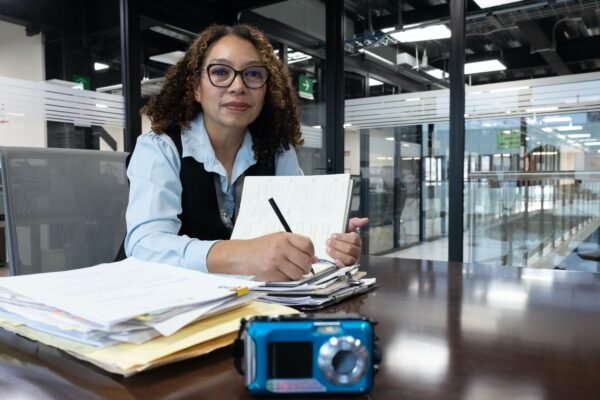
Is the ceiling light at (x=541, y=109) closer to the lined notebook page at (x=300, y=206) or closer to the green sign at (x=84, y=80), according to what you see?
the lined notebook page at (x=300, y=206)

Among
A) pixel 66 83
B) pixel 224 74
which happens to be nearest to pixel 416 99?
pixel 66 83

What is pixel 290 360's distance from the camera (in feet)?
1.34

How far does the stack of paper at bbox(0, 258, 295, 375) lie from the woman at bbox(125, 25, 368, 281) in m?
0.20

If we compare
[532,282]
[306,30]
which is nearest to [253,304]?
[532,282]

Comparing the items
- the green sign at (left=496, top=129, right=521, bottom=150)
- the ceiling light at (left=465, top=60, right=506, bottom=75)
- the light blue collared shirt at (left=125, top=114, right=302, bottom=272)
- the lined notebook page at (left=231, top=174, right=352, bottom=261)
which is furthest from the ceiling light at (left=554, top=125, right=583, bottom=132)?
the lined notebook page at (left=231, top=174, right=352, bottom=261)

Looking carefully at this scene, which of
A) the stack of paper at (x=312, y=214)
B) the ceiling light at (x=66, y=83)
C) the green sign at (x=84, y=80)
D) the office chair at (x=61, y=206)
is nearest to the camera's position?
the stack of paper at (x=312, y=214)

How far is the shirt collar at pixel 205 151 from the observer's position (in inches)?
47.5

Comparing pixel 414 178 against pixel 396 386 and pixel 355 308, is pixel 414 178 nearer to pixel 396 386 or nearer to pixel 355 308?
pixel 355 308

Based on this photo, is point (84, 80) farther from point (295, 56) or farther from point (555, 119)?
point (555, 119)

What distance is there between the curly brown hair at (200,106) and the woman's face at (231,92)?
0.04 metres

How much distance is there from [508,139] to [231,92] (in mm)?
2789

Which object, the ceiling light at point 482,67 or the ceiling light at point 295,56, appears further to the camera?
the ceiling light at point 295,56

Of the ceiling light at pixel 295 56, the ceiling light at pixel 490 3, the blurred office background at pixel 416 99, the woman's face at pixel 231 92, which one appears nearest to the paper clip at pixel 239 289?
the woman's face at pixel 231 92

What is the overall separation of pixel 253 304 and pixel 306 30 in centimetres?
388
